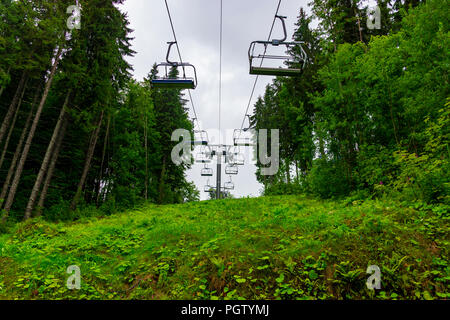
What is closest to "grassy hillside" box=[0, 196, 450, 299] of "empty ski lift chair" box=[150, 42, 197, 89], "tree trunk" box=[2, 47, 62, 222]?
"empty ski lift chair" box=[150, 42, 197, 89]

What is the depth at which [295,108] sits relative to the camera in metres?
15.6

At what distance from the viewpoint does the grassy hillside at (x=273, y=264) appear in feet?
11.8

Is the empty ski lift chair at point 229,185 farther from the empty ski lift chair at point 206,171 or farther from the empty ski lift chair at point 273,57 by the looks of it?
the empty ski lift chair at point 273,57

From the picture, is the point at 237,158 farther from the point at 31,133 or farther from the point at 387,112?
the point at 31,133

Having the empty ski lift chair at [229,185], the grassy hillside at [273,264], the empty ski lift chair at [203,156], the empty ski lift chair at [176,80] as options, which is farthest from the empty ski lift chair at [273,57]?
the empty ski lift chair at [229,185]

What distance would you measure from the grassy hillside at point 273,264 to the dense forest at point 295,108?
1.97 meters

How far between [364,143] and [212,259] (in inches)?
320

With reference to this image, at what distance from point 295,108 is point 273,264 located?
42.6ft

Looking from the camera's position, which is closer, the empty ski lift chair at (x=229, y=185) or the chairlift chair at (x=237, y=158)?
the chairlift chair at (x=237, y=158)

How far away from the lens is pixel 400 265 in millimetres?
3744

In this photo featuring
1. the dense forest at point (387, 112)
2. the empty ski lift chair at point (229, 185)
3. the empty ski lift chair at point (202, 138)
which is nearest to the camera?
the dense forest at point (387, 112)

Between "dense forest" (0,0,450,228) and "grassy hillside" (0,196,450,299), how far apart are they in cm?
197

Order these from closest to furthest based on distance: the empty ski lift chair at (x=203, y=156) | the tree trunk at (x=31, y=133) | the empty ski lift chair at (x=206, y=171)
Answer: the tree trunk at (x=31, y=133) < the empty ski lift chair at (x=203, y=156) < the empty ski lift chair at (x=206, y=171)

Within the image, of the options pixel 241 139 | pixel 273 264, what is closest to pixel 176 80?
pixel 273 264
